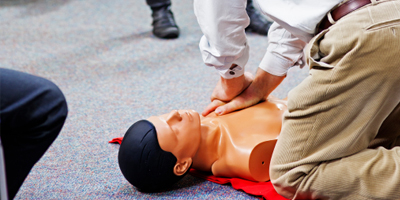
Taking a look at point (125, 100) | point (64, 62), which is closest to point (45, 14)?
point (64, 62)

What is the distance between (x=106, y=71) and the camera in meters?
2.01

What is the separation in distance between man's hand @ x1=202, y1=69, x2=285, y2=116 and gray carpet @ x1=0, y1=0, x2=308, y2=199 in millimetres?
246

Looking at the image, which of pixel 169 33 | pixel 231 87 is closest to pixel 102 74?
pixel 169 33

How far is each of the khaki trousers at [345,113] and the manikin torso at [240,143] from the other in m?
0.10

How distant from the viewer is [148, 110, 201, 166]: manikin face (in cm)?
109

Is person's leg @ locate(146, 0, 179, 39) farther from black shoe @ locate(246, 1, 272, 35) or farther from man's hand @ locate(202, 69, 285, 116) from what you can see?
man's hand @ locate(202, 69, 285, 116)

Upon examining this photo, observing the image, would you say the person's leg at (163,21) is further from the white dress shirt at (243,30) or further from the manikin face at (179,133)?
the manikin face at (179,133)

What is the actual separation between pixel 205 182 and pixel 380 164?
466 millimetres

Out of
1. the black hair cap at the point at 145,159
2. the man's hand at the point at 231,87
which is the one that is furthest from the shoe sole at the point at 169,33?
the black hair cap at the point at 145,159

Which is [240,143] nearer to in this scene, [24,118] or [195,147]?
[195,147]

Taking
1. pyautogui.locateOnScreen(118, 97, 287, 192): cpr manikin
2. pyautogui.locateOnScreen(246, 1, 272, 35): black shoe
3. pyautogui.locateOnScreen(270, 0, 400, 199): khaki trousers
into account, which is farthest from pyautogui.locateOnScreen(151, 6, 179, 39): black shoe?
pyautogui.locateOnScreen(270, 0, 400, 199): khaki trousers

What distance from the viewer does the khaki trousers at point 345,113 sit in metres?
0.86

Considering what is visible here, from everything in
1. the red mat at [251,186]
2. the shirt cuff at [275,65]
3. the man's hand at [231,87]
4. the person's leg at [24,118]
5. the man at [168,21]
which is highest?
the person's leg at [24,118]

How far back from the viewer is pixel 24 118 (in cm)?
77
